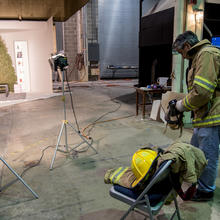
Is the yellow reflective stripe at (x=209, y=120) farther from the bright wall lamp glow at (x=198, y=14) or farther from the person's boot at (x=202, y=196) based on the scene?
the bright wall lamp glow at (x=198, y=14)

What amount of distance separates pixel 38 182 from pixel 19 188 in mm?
243

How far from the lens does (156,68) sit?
11.0m

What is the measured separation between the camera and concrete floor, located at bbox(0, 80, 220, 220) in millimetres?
2721

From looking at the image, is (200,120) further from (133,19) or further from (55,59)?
(133,19)

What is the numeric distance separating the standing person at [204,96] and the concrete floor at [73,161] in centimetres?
59

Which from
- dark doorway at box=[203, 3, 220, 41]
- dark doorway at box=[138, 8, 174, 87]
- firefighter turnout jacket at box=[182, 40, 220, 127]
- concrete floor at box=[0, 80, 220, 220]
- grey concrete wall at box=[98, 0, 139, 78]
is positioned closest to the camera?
firefighter turnout jacket at box=[182, 40, 220, 127]

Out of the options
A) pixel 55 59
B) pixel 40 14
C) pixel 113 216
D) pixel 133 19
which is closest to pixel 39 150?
pixel 55 59

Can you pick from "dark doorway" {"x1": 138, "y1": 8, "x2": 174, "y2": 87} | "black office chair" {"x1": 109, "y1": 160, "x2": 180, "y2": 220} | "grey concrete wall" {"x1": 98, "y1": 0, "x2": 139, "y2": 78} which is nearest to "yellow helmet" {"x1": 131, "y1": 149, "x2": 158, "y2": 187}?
"black office chair" {"x1": 109, "y1": 160, "x2": 180, "y2": 220}

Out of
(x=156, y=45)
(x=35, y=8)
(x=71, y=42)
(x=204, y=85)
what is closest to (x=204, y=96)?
(x=204, y=85)

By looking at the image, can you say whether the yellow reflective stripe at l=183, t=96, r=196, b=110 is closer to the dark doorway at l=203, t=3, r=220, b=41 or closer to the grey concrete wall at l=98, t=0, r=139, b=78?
the dark doorway at l=203, t=3, r=220, b=41

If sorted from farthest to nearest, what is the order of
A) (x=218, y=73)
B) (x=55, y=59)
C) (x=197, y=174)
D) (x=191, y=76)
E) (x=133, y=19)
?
1. (x=133, y=19)
2. (x=55, y=59)
3. (x=191, y=76)
4. (x=218, y=73)
5. (x=197, y=174)

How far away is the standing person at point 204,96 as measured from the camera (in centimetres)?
236

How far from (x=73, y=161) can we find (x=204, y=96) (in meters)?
2.36

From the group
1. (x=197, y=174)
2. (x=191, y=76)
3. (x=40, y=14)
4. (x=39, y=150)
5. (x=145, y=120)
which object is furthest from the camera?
(x=40, y=14)
